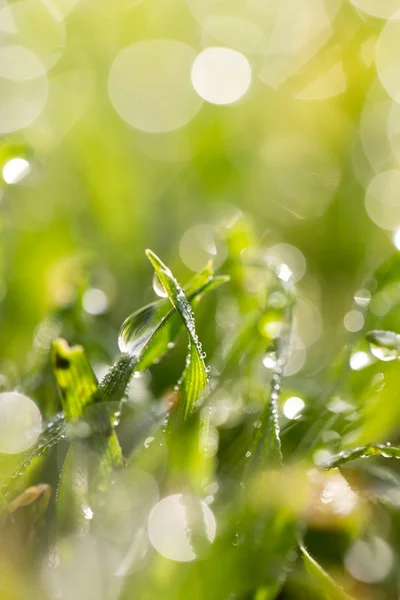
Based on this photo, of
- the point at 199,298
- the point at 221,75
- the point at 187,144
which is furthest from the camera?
the point at 221,75

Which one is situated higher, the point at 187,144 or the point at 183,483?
the point at 183,483

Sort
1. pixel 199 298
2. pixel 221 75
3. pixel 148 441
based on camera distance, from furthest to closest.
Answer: pixel 221 75 → pixel 199 298 → pixel 148 441

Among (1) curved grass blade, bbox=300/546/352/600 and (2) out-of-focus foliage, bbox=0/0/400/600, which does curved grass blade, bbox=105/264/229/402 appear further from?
(1) curved grass blade, bbox=300/546/352/600

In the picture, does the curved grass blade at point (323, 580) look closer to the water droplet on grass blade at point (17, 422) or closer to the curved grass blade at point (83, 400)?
the curved grass blade at point (83, 400)

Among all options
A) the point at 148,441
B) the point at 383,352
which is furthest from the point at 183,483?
the point at 383,352

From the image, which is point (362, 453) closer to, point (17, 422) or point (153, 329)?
point (153, 329)

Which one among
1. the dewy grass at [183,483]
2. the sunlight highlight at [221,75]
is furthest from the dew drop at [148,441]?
the sunlight highlight at [221,75]

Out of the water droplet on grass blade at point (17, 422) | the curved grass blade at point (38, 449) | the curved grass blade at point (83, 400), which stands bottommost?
the water droplet on grass blade at point (17, 422)

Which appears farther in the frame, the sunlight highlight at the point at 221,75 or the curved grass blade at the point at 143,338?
the sunlight highlight at the point at 221,75

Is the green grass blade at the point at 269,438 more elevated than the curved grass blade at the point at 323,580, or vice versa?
the green grass blade at the point at 269,438
